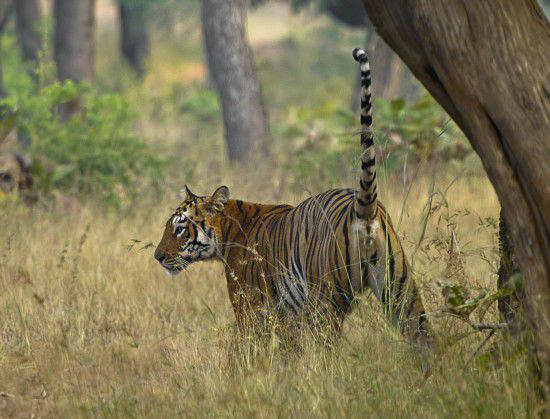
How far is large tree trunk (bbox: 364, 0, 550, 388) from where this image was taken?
13.6 ft

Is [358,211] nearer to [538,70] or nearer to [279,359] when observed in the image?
[279,359]

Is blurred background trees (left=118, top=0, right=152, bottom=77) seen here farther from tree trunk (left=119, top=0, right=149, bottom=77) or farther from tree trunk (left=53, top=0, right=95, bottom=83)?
tree trunk (left=53, top=0, right=95, bottom=83)

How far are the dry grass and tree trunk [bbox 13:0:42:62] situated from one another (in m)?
13.6

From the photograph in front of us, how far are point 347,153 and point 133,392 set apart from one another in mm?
7131

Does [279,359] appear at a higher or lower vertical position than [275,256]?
lower

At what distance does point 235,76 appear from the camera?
14992 millimetres

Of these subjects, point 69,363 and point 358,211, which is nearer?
point 358,211

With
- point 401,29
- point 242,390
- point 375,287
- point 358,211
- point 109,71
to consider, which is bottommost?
point 242,390

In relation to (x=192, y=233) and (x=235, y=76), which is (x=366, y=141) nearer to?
(x=192, y=233)

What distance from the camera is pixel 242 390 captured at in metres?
4.74

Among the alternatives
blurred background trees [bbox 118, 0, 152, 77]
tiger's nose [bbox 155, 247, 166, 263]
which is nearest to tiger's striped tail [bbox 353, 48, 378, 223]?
tiger's nose [bbox 155, 247, 166, 263]

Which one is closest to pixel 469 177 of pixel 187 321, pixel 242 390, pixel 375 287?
pixel 187 321

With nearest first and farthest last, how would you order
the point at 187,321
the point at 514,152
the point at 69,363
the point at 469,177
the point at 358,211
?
1. the point at 514,152
2. the point at 358,211
3. the point at 69,363
4. the point at 187,321
5. the point at 469,177

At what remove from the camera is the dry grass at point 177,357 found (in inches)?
177
